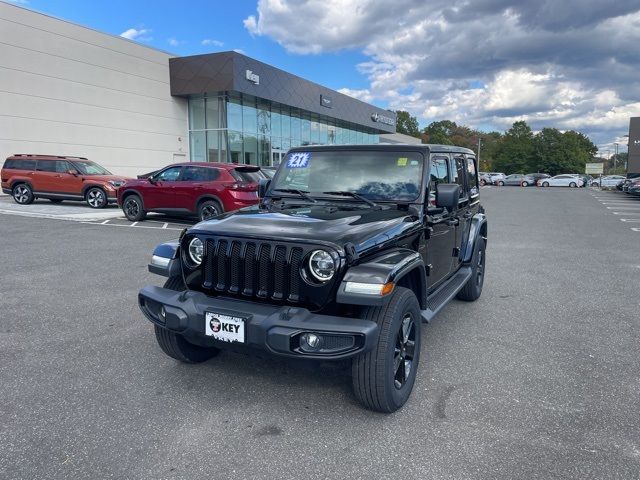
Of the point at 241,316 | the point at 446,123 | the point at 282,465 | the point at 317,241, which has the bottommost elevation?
the point at 282,465

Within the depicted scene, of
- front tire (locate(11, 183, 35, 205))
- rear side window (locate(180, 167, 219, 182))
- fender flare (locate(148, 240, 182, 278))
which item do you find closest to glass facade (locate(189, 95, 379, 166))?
front tire (locate(11, 183, 35, 205))

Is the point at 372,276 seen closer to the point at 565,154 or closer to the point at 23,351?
the point at 23,351

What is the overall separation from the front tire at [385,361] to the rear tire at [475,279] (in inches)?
98.7

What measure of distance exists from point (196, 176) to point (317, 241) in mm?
9828

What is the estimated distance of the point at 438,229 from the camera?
4355mm

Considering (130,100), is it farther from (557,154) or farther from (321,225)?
(557,154)

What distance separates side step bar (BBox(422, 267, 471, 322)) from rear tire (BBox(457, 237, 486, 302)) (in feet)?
0.88

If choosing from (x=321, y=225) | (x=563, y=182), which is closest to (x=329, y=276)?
(x=321, y=225)

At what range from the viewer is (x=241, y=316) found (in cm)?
293

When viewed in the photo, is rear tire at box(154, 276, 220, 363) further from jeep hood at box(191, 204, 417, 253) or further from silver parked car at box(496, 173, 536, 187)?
silver parked car at box(496, 173, 536, 187)

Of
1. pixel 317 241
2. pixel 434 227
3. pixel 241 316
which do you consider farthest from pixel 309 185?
pixel 241 316

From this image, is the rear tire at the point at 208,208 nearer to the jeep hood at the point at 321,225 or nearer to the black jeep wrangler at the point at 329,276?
the black jeep wrangler at the point at 329,276

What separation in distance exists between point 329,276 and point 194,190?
9718 millimetres

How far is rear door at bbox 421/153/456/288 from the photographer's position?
415cm
